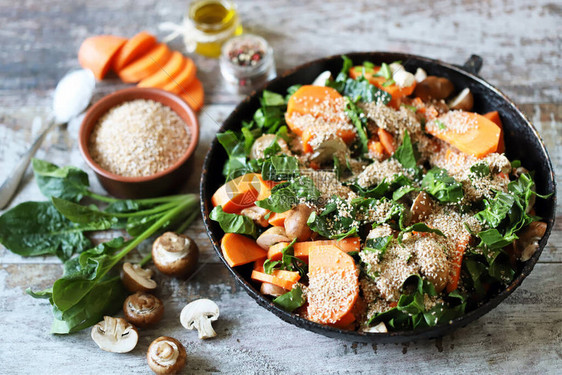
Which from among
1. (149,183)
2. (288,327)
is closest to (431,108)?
(288,327)

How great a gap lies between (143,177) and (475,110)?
132cm

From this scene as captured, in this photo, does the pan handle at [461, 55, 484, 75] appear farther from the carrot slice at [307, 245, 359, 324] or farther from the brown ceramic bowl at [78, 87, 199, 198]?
the brown ceramic bowl at [78, 87, 199, 198]

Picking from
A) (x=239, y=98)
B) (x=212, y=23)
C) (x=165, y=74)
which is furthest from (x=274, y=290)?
(x=212, y=23)

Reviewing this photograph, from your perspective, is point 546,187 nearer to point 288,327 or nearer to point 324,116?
point 324,116

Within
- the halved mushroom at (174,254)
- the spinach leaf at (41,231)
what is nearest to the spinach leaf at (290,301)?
the halved mushroom at (174,254)

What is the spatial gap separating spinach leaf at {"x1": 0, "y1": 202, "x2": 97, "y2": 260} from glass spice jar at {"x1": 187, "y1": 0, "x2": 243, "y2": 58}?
1.06 meters

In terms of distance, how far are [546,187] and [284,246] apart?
0.92 meters

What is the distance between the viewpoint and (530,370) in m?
1.95

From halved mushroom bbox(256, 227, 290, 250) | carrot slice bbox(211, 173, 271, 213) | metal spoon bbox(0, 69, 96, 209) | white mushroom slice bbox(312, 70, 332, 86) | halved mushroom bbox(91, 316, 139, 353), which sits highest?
white mushroom slice bbox(312, 70, 332, 86)

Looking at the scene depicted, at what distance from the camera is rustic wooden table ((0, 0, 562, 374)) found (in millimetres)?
2000

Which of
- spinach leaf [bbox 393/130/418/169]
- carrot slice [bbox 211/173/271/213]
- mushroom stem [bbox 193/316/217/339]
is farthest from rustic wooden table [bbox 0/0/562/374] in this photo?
spinach leaf [bbox 393/130/418/169]

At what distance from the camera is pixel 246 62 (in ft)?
8.74

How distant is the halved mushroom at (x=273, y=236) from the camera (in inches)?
74.4

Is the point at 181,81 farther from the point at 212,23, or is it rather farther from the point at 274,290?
the point at 274,290
